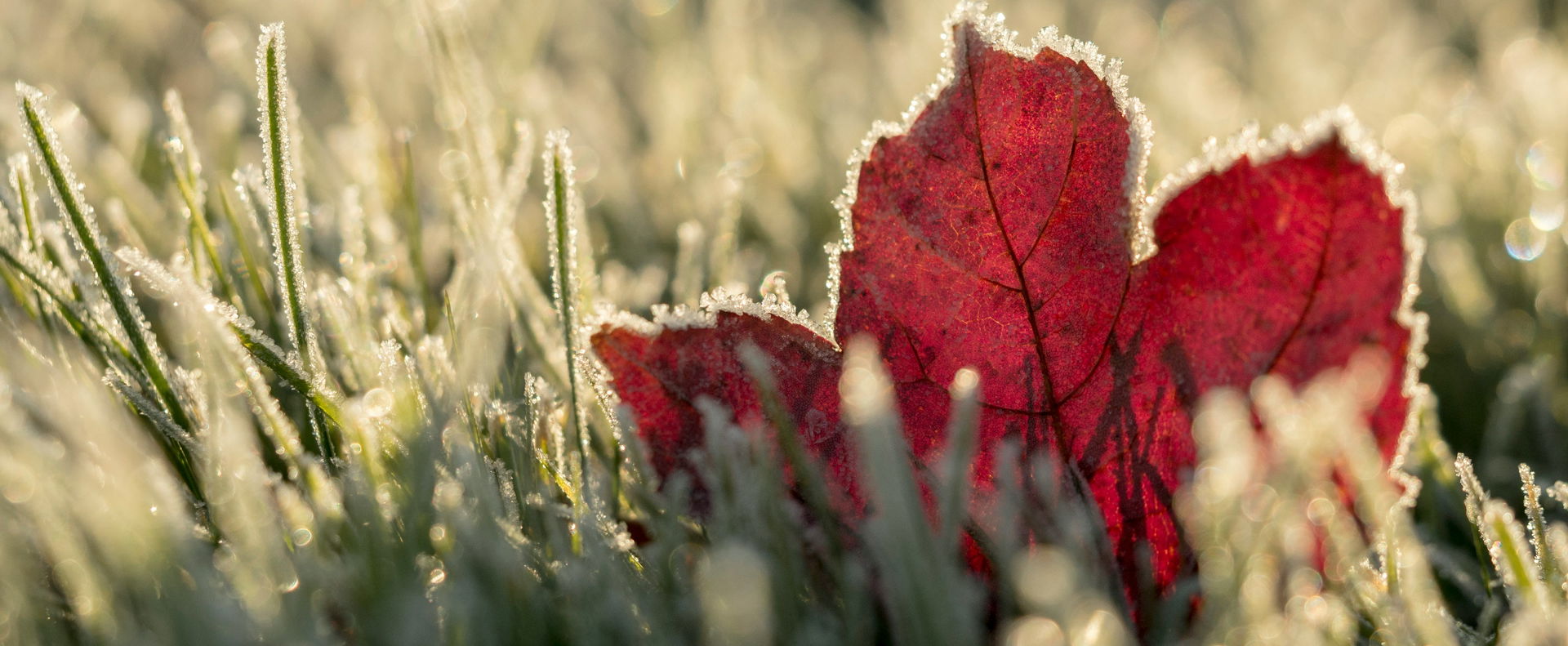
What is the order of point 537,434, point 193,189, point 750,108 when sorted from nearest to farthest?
point 537,434 → point 193,189 → point 750,108

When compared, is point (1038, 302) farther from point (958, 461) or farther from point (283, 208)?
point (283, 208)

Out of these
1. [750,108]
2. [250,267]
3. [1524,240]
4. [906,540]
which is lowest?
[906,540]

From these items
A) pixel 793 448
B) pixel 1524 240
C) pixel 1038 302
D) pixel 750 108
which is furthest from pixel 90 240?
pixel 1524 240

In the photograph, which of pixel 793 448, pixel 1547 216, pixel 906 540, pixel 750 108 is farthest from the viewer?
pixel 750 108

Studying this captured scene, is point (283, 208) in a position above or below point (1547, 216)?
below

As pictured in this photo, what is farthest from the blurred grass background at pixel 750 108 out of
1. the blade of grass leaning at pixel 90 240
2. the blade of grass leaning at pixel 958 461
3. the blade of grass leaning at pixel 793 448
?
the blade of grass leaning at pixel 958 461

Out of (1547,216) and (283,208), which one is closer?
(283,208)

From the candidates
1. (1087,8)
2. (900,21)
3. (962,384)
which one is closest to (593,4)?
(900,21)

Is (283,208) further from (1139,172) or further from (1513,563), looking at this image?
(1513,563)
